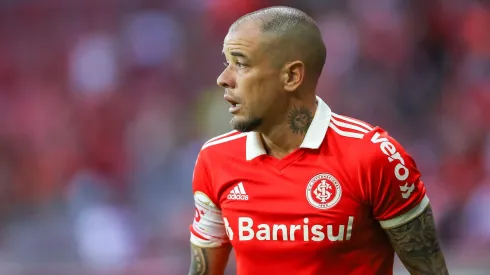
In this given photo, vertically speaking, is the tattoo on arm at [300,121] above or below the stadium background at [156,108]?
above

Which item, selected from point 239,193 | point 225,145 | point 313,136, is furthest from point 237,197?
point 313,136

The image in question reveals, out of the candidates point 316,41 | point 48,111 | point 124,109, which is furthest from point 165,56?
point 316,41

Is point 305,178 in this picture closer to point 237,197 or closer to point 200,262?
point 237,197

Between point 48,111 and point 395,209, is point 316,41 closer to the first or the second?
point 395,209

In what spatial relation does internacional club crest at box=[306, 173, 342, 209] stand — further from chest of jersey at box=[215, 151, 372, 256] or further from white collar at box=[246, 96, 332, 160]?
white collar at box=[246, 96, 332, 160]

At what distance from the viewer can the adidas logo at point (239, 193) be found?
3.04 m

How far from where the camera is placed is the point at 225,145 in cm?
316

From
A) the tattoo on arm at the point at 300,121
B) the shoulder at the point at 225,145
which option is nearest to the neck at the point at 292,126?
the tattoo on arm at the point at 300,121

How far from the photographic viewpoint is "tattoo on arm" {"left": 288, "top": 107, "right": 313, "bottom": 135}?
3018 millimetres

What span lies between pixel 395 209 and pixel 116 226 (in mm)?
5669

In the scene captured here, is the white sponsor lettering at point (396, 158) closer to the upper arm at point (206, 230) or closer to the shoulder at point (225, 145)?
the shoulder at point (225, 145)

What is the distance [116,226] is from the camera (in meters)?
8.29

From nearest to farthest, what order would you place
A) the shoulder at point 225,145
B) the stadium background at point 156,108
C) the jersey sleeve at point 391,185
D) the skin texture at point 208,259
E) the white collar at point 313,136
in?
the jersey sleeve at point 391,185
the white collar at point 313,136
the shoulder at point 225,145
the skin texture at point 208,259
the stadium background at point 156,108

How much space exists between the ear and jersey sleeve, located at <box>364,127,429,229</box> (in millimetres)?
281
